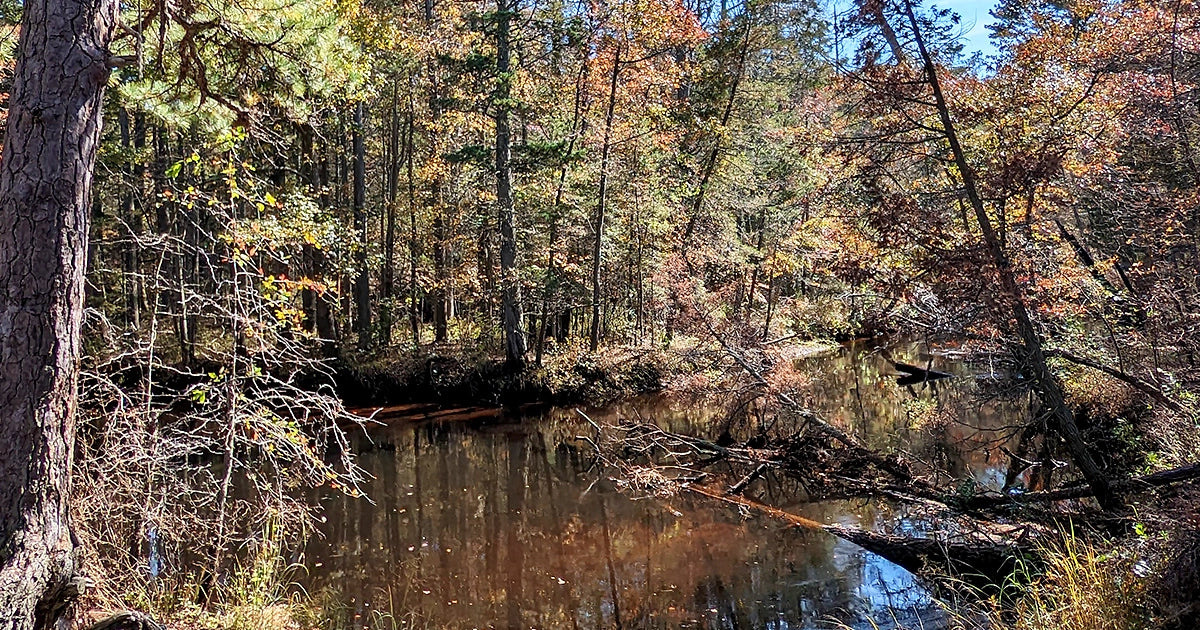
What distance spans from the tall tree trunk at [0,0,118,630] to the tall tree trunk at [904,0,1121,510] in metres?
6.92

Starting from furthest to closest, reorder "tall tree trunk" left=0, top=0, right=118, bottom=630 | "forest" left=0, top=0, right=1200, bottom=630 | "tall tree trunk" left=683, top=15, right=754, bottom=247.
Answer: "tall tree trunk" left=683, top=15, right=754, bottom=247 → "forest" left=0, top=0, right=1200, bottom=630 → "tall tree trunk" left=0, top=0, right=118, bottom=630

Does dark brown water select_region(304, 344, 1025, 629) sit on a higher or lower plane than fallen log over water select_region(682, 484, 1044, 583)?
lower

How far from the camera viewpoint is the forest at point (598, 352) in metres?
3.61

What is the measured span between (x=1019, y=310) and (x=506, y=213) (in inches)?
441

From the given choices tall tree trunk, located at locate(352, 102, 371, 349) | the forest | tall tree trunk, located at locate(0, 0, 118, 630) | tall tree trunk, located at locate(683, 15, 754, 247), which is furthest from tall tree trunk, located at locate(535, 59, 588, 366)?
tall tree trunk, located at locate(0, 0, 118, 630)

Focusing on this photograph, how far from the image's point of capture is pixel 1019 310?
6.74m

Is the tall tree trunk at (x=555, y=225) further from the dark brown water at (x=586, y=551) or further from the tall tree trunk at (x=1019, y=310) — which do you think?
the tall tree trunk at (x=1019, y=310)

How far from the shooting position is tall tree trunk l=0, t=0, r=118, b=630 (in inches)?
121

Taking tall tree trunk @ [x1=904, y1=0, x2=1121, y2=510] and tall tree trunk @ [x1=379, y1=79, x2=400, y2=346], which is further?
tall tree trunk @ [x1=379, y1=79, x2=400, y2=346]

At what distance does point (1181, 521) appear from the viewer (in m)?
3.71

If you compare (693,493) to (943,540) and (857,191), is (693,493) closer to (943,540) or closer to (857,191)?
(943,540)

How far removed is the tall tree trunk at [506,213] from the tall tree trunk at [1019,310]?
9.43 m

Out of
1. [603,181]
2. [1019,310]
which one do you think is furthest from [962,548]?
[603,181]

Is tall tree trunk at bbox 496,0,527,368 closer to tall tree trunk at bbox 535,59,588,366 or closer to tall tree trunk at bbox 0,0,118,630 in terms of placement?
tall tree trunk at bbox 535,59,588,366
